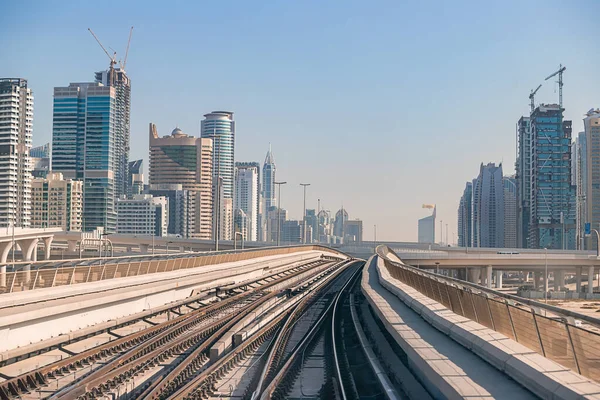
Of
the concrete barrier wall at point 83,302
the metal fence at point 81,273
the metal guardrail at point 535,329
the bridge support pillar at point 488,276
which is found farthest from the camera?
the bridge support pillar at point 488,276

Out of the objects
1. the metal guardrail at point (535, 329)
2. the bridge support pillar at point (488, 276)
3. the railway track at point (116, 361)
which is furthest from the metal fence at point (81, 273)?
the bridge support pillar at point (488, 276)

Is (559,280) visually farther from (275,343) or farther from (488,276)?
(275,343)

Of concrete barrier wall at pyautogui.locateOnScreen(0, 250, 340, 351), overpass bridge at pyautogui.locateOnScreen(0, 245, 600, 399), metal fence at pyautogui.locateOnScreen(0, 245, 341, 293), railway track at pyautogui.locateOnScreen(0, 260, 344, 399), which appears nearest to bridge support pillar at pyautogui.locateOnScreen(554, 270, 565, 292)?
metal fence at pyautogui.locateOnScreen(0, 245, 341, 293)

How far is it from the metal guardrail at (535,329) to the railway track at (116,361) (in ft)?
27.0

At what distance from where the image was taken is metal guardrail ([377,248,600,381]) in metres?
9.97

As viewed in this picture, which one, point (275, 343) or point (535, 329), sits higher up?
point (535, 329)

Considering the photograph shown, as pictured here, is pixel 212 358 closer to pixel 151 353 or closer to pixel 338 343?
pixel 151 353

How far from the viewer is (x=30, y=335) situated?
68.3ft

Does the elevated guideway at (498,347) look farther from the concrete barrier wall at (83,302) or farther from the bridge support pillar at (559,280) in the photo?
the bridge support pillar at (559,280)

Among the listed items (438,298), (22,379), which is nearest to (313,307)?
(438,298)

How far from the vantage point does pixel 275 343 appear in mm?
22844

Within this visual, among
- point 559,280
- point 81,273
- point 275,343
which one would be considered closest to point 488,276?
point 559,280

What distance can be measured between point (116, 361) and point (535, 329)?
1132cm

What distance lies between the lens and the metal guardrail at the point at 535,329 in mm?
9971
